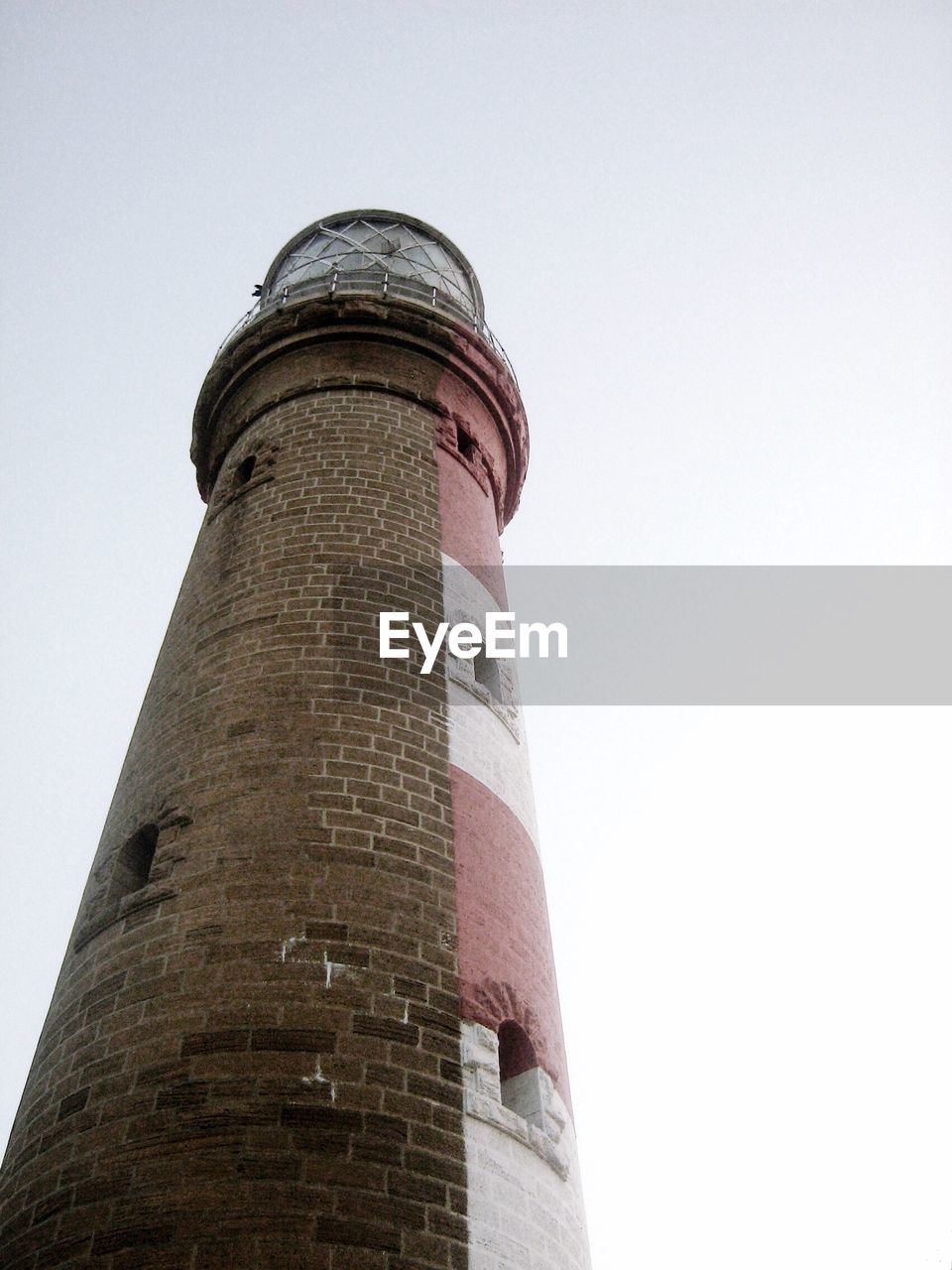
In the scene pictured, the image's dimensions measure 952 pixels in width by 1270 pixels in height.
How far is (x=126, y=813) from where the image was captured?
27.8 feet

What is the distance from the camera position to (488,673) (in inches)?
397

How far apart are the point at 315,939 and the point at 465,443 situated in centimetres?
684

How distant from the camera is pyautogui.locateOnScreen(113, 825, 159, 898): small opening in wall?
7895 millimetres

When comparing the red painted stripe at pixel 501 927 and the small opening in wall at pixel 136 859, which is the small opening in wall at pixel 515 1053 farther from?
the small opening in wall at pixel 136 859

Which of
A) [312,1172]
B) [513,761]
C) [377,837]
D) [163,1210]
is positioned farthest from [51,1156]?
[513,761]

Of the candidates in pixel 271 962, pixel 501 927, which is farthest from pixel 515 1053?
pixel 271 962

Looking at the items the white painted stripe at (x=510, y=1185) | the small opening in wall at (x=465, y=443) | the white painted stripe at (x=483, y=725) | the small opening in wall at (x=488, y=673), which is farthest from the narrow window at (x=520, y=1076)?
the small opening in wall at (x=465, y=443)

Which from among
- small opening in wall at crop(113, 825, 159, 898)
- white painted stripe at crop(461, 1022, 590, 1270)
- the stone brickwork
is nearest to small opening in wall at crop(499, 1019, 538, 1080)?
white painted stripe at crop(461, 1022, 590, 1270)

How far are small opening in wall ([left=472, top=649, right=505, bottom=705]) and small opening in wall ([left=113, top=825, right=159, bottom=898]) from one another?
314 cm

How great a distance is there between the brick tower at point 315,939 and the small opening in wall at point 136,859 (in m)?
0.02

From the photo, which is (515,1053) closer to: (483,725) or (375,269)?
(483,725)

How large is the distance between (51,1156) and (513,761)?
15.0 ft

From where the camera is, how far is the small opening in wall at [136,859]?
25.9ft

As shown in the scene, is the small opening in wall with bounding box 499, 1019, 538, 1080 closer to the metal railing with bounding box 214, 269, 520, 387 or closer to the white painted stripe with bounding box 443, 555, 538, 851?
the white painted stripe with bounding box 443, 555, 538, 851
